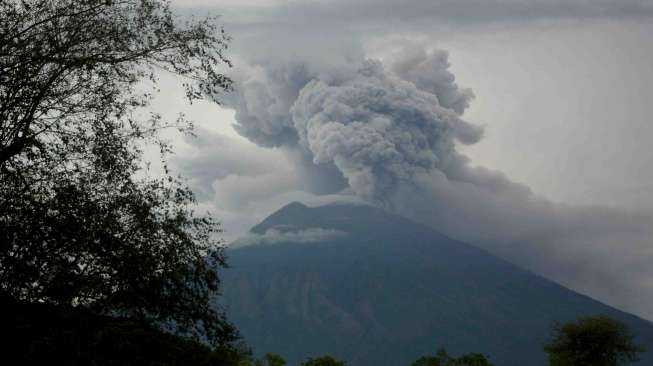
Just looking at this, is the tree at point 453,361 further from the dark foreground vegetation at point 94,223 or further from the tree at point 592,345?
the dark foreground vegetation at point 94,223

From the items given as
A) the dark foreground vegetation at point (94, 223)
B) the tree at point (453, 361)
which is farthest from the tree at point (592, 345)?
the dark foreground vegetation at point (94, 223)

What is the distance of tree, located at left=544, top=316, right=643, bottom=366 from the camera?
208ft

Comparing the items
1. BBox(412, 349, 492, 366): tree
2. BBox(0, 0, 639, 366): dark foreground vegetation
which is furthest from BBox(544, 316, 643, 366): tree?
BBox(0, 0, 639, 366): dark foreground vegetation

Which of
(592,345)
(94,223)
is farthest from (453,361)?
(94,223)

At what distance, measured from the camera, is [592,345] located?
63.7 m

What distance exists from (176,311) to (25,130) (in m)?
4.29

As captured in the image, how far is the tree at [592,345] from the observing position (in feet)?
208

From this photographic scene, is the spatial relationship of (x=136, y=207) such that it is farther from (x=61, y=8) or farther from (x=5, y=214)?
(x=61, y=8)

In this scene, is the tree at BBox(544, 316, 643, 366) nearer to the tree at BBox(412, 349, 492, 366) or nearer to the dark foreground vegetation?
the tree at BBox(412, 349, 492, 366)

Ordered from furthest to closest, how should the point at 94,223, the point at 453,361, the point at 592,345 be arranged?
the point at 453,361, the point at 592,345, the point at 94,223

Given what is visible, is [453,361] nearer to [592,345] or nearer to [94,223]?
[592,345]

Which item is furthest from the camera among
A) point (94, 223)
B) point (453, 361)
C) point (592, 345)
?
point (453, 361)

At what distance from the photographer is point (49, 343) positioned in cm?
1269

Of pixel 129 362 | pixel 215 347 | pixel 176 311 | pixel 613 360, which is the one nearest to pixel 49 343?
pixel 129 362
